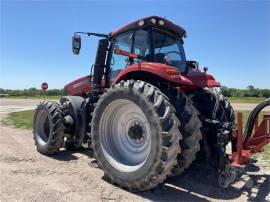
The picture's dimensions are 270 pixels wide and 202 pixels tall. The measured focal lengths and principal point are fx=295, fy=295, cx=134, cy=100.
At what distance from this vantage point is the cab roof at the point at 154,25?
5258 millimetres

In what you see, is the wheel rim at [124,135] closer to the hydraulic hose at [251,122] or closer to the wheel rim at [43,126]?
the hydraulic hose at [251,122]

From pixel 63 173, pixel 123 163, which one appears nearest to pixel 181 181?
pixel 123 163

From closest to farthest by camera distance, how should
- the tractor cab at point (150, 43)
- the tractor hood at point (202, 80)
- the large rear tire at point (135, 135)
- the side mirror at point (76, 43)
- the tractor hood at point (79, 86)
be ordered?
the large rear tire at point (135, 135), the tractor hood at point (202, 80), the tractor cab at point (150, 43), the side mirror at point (76, 43), the tractor hood at point (79, 86)

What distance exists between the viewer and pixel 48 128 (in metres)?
7.09

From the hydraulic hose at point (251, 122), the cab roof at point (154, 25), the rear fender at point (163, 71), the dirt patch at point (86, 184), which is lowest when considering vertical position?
the dirt patch at point (86, 184)

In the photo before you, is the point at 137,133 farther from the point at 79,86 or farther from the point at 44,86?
the point at 44,86

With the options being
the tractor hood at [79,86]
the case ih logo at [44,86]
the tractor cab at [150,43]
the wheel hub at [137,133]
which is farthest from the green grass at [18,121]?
the wheel hub at [137,133]

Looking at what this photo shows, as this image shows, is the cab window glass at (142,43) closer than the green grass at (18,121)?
Yes

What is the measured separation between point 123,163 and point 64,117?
7.70 ft

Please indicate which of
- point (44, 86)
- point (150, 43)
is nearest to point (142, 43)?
point (150, 43)

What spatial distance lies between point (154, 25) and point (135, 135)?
204 centimetres

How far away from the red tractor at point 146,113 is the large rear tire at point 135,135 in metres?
0.01

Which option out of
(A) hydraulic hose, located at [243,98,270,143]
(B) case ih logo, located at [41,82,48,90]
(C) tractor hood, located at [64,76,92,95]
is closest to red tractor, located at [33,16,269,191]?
(A) hydraulic hose, located at [243,98,270,143]

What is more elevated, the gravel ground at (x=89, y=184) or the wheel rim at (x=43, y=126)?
the wheel rim at (x=43, y=126)
